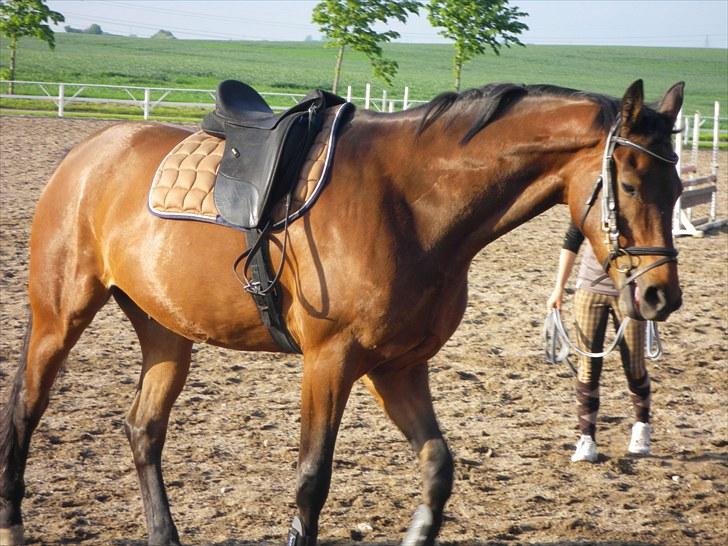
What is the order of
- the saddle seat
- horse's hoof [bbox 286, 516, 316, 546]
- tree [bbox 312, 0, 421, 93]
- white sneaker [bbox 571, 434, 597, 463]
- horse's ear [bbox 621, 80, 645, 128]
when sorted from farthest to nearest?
tree [bbox 312, 0, 421, 93] < white sneaker [bbox 571, 434, 597, 463] < the saddle seat < horse's hoof [bbox 286, 516, 316, 546] < horse's ear [bbox 621, 80, 645, 128]

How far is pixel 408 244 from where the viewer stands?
3.66m

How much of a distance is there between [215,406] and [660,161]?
3647mm

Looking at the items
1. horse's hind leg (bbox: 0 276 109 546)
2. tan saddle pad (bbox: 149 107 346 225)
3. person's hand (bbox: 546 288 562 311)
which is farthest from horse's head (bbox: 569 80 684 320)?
horse's hind leg (bbox: 0 276 109 546)

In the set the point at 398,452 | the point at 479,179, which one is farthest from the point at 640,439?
the point at 479,179

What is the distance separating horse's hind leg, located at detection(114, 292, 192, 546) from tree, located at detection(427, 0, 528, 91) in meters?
27.4

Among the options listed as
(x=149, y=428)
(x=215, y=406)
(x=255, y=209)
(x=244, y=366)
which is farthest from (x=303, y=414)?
(x=244, y=366)

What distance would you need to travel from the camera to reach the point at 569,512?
480cm

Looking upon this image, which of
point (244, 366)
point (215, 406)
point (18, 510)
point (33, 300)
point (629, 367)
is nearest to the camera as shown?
point (18, 510)

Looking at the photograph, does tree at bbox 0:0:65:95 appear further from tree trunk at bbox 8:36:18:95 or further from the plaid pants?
the plaid pants

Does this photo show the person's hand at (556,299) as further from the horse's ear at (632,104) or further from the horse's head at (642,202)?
the horse's ear at (632,104)

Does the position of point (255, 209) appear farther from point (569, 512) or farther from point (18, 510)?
point (569, 512)

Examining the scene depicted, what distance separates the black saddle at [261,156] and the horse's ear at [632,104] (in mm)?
1307

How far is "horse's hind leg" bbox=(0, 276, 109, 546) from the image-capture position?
4.54 meters

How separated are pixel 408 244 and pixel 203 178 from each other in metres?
1.07
